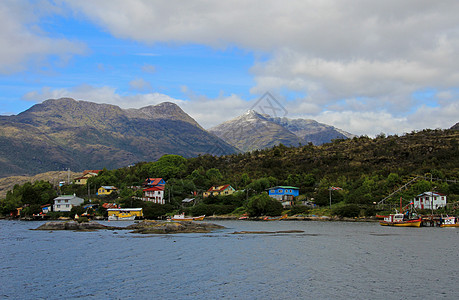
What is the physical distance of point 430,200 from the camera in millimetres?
80188

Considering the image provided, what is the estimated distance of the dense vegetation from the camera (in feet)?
296

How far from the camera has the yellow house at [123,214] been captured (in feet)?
319

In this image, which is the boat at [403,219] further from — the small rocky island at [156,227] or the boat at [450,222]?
the small rocky island at [156,227]

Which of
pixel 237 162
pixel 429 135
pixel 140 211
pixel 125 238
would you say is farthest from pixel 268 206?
pixel 429 135

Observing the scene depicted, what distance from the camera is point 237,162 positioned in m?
148

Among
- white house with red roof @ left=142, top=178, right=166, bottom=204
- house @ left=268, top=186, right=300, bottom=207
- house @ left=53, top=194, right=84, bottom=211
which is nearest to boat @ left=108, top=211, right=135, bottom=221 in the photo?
white house with red roof @ left=142, top=178, right=166, bottom=204

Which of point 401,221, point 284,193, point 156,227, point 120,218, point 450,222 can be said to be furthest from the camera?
point 284,193

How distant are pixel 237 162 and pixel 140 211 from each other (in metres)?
56.5

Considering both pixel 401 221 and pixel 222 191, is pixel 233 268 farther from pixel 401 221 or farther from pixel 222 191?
pixel 222 191

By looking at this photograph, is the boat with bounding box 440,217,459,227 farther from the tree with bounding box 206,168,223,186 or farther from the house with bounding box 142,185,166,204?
the house with bounding box 142,185,166,204

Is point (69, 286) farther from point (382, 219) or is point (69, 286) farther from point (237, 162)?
point (237, 162)

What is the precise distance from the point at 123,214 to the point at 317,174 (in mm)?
50142

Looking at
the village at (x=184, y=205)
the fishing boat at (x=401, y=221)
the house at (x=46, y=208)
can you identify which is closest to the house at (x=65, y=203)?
the village at (x=184, y=205)

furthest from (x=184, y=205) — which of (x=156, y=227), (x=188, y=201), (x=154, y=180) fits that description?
(x=156, y=227)
